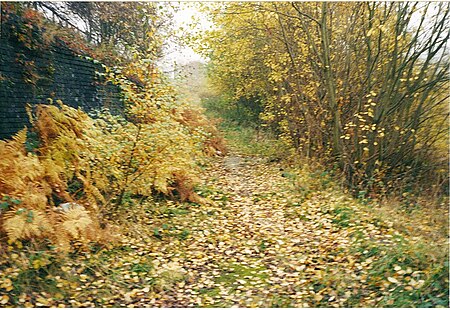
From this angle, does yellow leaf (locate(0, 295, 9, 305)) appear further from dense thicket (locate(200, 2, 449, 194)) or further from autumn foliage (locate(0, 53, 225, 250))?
dense thicket (locate(200, 2, 449, 194))

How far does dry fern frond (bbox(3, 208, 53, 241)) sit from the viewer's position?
4203mm

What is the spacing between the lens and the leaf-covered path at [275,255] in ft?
13.8

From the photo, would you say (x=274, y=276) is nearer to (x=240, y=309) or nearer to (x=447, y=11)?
(x=240, y=309)

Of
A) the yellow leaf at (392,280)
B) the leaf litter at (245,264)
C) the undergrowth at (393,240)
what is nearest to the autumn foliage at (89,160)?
the leaf litter at (245,264)

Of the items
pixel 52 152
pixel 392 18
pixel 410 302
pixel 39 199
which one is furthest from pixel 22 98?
pixel 392 18

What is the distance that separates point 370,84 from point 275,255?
472 centimetres

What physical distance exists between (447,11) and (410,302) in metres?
5.58

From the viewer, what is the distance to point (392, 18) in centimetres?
753

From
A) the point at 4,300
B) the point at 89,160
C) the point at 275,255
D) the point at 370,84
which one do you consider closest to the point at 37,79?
the point at 89,160

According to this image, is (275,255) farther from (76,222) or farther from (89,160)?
(89,160)

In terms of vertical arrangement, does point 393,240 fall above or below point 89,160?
below

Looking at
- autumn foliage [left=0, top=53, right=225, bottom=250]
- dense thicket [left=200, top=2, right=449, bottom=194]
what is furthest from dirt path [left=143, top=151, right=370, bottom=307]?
dense thicket [left=200, top=2, right=449, bottom=194]

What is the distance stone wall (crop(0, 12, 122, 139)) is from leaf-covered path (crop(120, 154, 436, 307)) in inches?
113

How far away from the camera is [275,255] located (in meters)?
5.36
